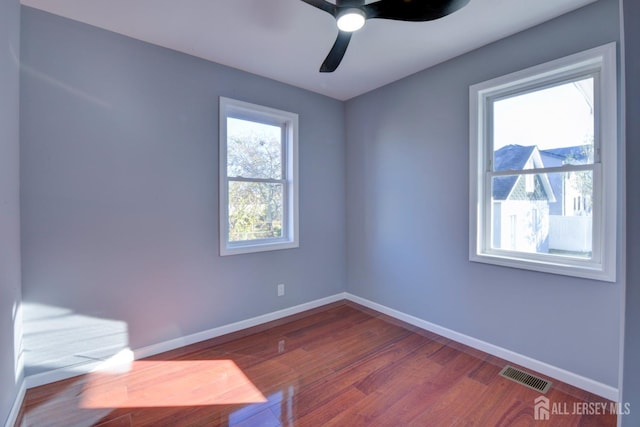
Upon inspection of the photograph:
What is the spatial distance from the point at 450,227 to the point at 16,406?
3381 mm

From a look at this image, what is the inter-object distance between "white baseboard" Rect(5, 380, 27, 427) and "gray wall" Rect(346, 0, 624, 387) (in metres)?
3.03

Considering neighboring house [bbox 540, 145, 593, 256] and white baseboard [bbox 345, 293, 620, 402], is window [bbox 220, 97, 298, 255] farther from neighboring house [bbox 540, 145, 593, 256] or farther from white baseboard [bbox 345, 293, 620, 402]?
neighboring house [bbox 540, 145, 593, 256]

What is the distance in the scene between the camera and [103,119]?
7.51 ft

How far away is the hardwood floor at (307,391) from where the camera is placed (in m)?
1.79

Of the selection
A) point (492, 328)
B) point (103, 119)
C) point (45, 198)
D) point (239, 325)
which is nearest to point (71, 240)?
point (45, 198)

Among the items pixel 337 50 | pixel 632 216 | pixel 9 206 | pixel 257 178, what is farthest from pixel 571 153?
pixel 9 206

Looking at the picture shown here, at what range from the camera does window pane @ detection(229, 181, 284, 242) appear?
3023 millimetres

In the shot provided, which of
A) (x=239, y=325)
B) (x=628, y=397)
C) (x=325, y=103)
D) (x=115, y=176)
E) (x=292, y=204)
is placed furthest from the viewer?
(x=325, y=103)

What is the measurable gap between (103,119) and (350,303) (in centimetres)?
313

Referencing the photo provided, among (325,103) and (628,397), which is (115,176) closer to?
(325,103)

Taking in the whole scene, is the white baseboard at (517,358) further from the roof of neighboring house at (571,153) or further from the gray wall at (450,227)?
the roof of neighboring house at (571,153)

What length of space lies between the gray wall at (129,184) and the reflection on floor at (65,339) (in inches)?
2.9

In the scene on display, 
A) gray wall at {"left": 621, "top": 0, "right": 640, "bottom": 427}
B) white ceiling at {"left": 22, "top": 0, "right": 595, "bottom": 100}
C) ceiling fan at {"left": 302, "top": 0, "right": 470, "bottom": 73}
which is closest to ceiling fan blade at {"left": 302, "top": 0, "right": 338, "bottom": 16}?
ceiling fan at {"left": 302, "top": 0, "right": 470, "bottom": 73}

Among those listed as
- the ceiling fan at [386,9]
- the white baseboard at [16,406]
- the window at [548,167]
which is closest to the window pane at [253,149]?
the ceiling fan at [386,9]
